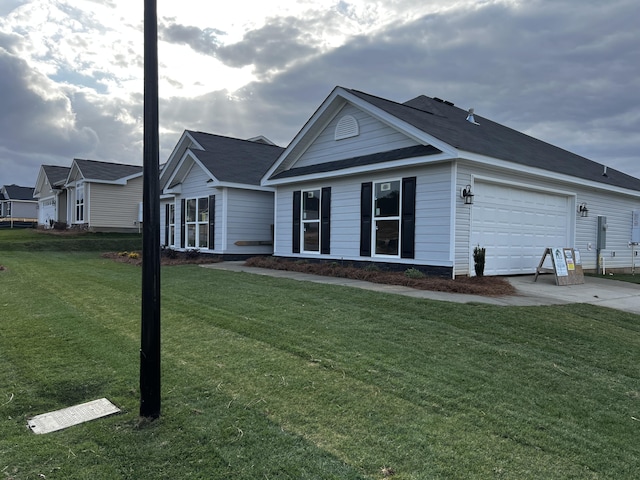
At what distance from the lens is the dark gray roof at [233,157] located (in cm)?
1686

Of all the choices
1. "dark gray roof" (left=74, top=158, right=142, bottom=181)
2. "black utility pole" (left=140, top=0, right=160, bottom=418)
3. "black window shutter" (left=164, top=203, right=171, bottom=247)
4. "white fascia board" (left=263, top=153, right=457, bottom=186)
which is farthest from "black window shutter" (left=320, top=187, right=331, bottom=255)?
"dark gray roof" (left=74, top=158, right=142, bottom=181)

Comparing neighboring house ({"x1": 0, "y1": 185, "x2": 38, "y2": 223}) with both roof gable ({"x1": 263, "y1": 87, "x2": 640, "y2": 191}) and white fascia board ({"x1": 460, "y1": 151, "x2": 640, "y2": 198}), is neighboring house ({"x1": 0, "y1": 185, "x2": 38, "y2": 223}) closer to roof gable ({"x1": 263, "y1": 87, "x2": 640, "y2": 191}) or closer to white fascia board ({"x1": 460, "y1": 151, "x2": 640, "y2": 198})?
roof gable ({"x1": 263, "y1": 87, "x2": 640, "y2": 191})

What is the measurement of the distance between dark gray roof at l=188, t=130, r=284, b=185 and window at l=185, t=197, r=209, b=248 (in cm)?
155

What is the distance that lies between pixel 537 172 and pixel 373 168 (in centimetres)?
418

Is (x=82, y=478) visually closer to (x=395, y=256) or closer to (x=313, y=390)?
(x=313, y=390)

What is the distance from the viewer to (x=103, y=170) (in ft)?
98.1

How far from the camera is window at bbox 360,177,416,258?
10914 mm

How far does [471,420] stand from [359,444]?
3.00 feet

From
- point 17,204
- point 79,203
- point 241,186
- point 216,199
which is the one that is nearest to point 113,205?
point 79,203

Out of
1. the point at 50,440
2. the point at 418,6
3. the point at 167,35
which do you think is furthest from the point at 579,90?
the point at 50,440

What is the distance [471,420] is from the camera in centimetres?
321

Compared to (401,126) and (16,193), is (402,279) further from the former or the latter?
(16,193)

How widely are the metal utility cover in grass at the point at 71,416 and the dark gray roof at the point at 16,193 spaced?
59692 mm

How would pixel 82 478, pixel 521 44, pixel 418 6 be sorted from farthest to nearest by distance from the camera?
pixel 521 44
pixel 418 6
pixel 82 478
